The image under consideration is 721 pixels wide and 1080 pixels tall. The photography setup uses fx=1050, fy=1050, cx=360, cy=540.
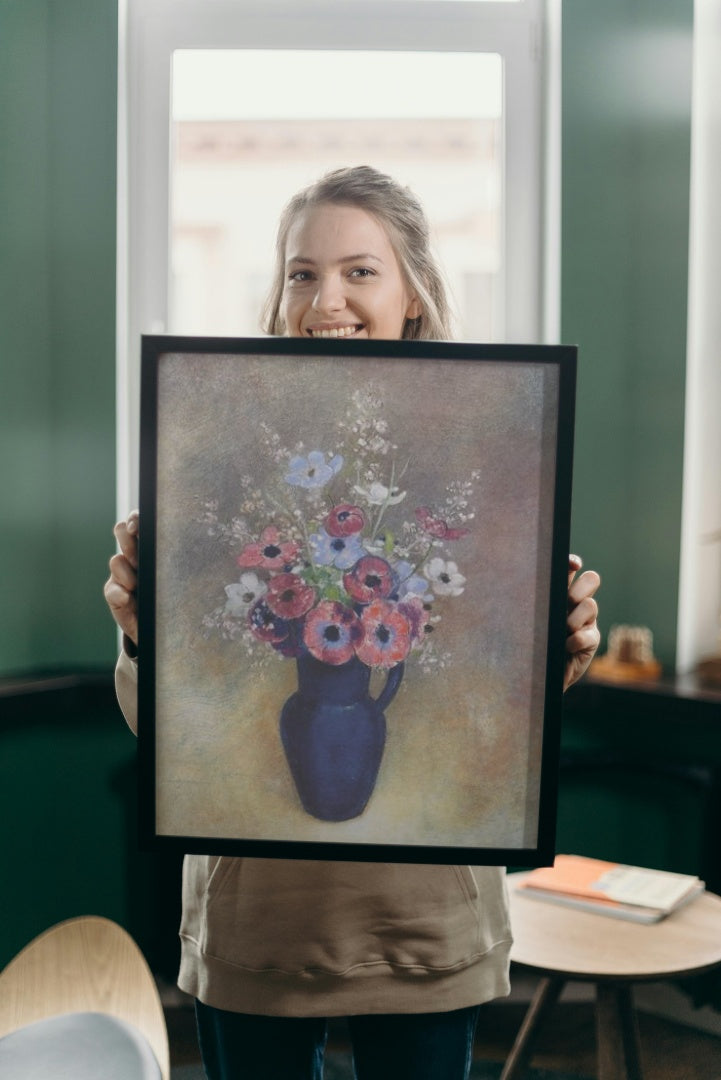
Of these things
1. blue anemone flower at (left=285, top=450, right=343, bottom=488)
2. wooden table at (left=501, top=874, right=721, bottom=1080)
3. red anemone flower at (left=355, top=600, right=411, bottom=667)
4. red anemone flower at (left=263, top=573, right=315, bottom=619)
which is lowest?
wooden table at (left=501, top=874, right=721, bottom=1080)

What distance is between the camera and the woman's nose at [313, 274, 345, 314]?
1.16m

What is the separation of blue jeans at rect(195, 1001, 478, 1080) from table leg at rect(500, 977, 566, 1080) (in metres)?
0.86

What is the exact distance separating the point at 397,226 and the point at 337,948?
0.81 metres

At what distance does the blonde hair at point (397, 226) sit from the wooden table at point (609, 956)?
106 centimetres

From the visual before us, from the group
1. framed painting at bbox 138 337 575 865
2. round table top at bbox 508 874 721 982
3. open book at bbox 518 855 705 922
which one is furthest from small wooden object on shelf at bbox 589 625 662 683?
framed painting at bbox 138 337 575 865

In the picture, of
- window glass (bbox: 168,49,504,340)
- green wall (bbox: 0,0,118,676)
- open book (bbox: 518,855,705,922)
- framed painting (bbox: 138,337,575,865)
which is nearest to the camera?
framed painting (bbox: 138,337,575,865)

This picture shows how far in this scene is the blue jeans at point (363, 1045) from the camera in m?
1.09

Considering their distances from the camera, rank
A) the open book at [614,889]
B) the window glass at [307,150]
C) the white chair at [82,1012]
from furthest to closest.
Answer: the window glass at [307,150]
the open book at [614,889]
the white chair at [82,1012]

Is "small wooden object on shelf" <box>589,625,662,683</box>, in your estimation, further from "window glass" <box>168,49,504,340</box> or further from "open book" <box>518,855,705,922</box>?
"window glass" <box>168,49,504,340</box>

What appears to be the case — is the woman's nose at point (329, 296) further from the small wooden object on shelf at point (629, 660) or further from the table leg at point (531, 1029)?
the small wooden object on shelf at point (629, 660)

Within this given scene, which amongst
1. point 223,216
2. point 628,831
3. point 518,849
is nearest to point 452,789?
point 518,849

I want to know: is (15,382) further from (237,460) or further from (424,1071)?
(424,1071)

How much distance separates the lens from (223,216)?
2.71 m

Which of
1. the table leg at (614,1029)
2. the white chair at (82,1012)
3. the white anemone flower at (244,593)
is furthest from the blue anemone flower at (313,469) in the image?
the table leg at (614,1029)
